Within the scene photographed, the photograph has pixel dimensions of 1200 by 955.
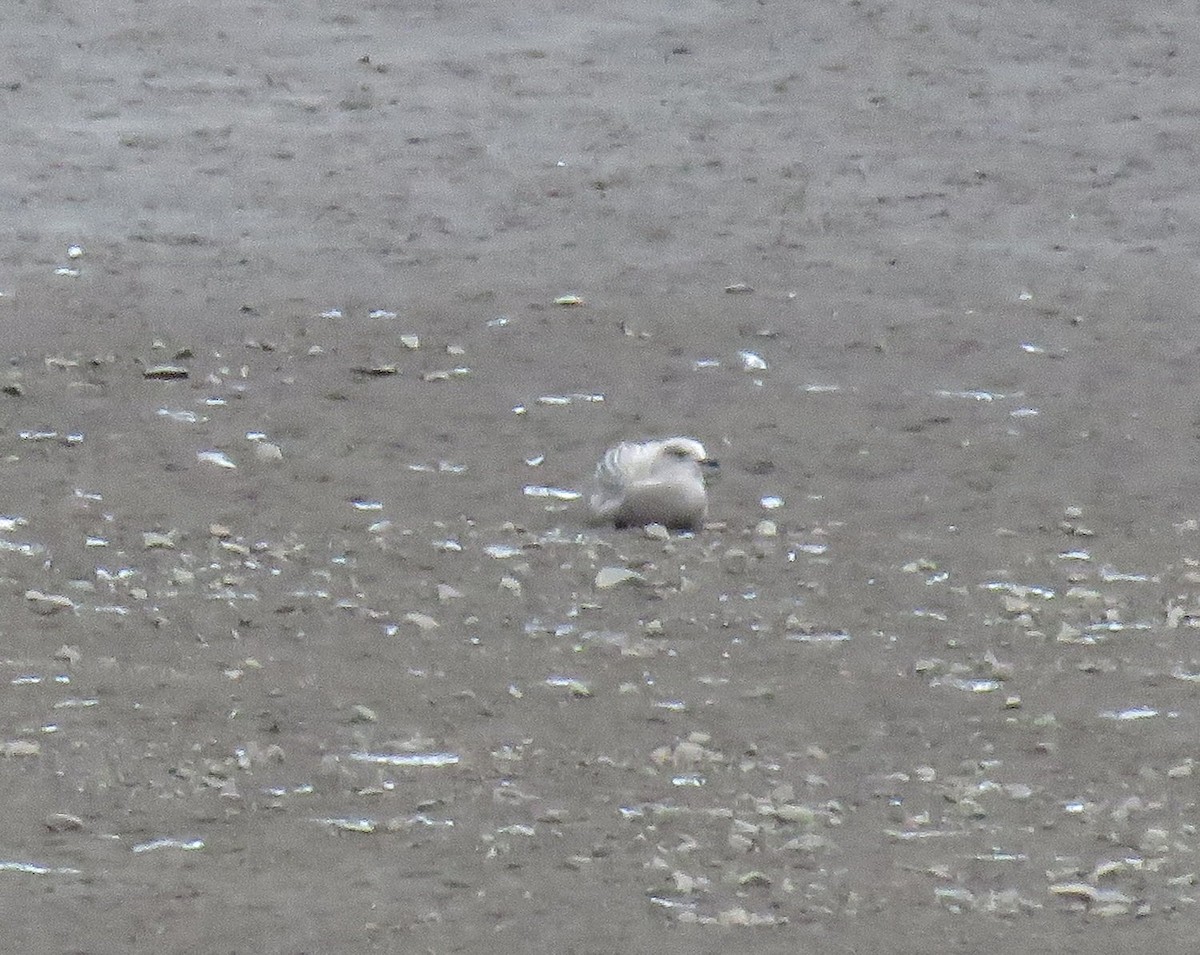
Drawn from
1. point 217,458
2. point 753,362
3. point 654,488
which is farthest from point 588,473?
point 753,362

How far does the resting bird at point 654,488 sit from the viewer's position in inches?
313

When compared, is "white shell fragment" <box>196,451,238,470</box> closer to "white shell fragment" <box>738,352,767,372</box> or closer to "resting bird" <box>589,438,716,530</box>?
"resting bird" <box>589,438,716,530</box>

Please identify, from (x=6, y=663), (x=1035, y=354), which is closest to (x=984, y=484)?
(x=1035, y=354)

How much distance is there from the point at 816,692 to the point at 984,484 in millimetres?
2241

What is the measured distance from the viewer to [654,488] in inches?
313

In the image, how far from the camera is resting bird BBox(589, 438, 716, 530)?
796 cm

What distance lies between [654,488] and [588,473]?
851mm

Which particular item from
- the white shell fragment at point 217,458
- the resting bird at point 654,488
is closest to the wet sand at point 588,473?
the white shell fragment at point 217,458

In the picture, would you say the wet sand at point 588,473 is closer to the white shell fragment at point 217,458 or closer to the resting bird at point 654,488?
the white shell fragment at point 217,458

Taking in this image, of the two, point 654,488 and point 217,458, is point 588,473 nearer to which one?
point 654,488

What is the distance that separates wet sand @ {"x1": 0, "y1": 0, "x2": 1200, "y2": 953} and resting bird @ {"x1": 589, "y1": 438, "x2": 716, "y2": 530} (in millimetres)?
146

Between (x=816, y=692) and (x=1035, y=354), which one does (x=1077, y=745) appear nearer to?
(x=816, y=692)

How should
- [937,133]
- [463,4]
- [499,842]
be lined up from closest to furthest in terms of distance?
[499,842] → [937,133] → [463,4]

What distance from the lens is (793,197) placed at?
12.2 m
